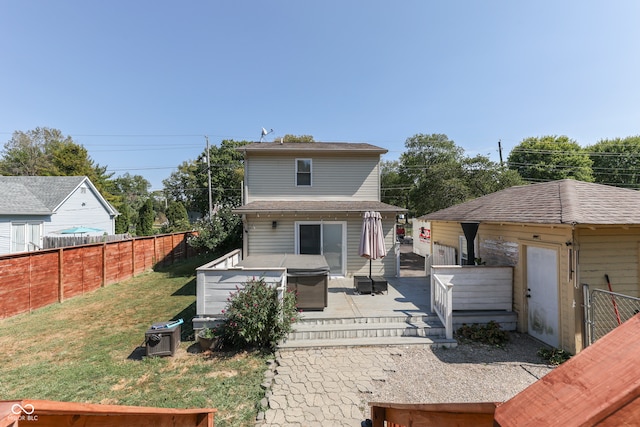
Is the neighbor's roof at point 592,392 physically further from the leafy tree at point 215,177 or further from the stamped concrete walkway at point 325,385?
the leafy tree at point 215,177

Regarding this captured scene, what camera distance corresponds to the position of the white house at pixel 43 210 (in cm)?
1666

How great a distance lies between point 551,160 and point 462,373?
42192mm

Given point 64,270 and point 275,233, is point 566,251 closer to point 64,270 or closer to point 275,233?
point 275,233

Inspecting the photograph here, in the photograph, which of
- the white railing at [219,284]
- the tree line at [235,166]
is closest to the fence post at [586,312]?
the white railing at [219,284]

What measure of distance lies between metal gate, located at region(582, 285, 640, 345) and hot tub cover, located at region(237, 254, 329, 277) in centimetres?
577

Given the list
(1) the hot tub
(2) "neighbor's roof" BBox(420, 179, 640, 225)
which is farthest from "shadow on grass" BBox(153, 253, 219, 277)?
(2) "neighbor's roof" BBox(420, 179, 640, 225)

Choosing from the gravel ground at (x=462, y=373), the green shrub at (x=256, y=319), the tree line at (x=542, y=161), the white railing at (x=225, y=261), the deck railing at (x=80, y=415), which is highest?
the tree line at (x=542, y=161)

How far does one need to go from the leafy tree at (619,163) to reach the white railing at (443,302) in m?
44.5

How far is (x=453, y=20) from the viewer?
9.80m

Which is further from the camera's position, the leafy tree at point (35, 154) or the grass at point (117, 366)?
the leafy tree at point (35, 154)

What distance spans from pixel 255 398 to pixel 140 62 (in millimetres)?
16503

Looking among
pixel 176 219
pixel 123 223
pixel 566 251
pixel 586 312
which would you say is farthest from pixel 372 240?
pixel 123 223

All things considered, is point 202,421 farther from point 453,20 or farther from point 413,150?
point 413,150

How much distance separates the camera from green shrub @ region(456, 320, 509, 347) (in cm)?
648
